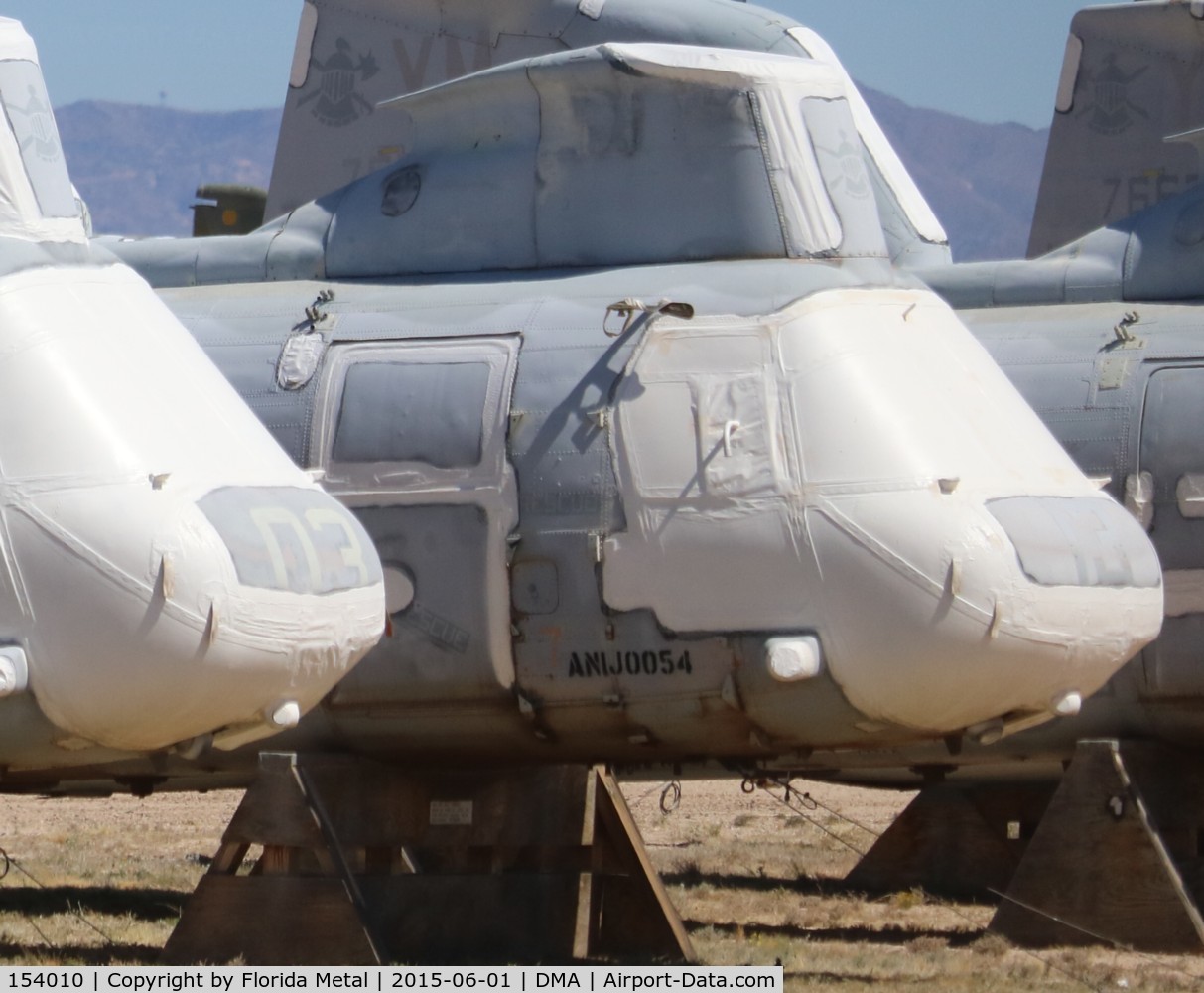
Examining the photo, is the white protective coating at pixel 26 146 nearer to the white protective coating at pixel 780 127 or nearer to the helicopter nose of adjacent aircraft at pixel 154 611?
the helicopter nose of adjacent aircraft at pixel 154 611

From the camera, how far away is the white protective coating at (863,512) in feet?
33.3

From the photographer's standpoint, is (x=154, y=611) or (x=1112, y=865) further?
(x=1112, y=865)

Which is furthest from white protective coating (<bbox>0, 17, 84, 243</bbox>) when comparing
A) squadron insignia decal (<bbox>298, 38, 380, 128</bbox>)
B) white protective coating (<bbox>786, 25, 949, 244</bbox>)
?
white protective coating (<bbox>786, 25, 949, 244</bbox>)

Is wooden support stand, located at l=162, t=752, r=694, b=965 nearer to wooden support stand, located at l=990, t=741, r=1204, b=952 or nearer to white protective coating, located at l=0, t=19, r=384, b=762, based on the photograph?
wooden support stand, located at l=990, t=741, r=1204, b=952

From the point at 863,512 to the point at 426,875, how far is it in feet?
9.24

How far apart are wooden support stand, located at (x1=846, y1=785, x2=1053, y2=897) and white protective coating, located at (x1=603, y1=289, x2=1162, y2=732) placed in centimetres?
430

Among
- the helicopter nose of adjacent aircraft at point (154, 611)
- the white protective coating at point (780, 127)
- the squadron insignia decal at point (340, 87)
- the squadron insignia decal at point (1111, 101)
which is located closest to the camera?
the helicopter nose of adjacent aircraft at point (154, 611)

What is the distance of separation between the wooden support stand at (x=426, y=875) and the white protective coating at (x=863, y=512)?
4.62ft

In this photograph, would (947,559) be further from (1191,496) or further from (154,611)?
(154,611)

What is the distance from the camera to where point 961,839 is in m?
15.1

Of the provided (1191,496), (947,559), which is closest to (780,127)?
(947,559)

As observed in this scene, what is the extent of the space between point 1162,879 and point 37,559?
20.8 ft

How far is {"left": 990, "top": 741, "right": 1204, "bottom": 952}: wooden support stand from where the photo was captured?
40.3 ft

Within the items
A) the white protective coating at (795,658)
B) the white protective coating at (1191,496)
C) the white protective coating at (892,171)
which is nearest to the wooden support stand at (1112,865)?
the white protective coating at (1191,496)
